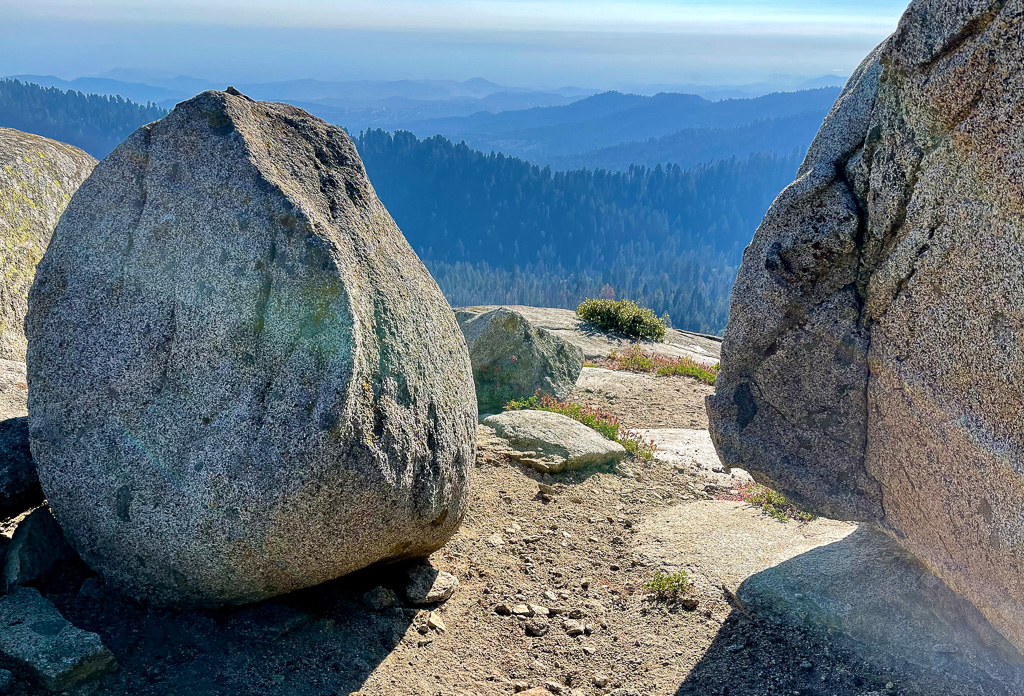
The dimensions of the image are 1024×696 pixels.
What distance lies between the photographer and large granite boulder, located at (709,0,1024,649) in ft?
18.4

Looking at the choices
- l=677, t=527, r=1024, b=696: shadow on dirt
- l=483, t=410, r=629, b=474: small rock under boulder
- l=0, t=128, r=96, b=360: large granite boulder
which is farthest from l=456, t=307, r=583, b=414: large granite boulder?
l=677, t=527, r=1024, b=696: shadow on dirt

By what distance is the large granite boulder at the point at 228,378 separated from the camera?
631 centimetres

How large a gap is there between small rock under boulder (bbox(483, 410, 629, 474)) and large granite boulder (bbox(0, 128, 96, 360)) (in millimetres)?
7441

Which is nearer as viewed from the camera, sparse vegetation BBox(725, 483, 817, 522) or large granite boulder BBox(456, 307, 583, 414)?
sparse vegetation BBox(725, 483, 817, 522)

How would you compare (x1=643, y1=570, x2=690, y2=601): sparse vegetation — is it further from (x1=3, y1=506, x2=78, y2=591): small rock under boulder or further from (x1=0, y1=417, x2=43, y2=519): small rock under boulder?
(x1=0, y1=417, x2=43, y2=519): small rock under boulder

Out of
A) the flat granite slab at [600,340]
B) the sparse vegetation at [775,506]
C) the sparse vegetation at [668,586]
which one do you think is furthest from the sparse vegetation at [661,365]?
the sparse vegetation at [668,586]

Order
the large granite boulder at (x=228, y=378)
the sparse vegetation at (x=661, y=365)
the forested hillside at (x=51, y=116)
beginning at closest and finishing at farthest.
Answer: the large granite boulder at (x=228, y=378) < the sparse vegetation at (x=661, y=365) < the forested hillside at (x=51, y=116)

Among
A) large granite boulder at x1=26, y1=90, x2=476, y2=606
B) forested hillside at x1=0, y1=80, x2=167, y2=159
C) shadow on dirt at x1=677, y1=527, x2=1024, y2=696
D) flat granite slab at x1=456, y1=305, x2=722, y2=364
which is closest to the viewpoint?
large granite boulder at x1=26, y1=90, x2=476, y2=606

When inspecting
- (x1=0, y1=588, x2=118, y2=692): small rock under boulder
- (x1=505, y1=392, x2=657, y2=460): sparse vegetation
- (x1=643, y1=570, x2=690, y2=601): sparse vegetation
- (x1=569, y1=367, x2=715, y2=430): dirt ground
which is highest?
(x1=0, y1=588, x2=118, y2=692): small rock under boulder

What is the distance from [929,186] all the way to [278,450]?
19.0ft

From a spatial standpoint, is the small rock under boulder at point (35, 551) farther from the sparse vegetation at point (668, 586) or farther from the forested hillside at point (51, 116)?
the forested hillside at point (51, 116)

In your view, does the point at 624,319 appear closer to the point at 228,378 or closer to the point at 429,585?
the point at 429,585

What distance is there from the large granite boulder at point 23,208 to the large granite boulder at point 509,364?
823 cm

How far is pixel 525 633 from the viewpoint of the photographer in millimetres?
7914
